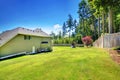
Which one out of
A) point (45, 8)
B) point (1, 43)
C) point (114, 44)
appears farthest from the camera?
point (45, 8)

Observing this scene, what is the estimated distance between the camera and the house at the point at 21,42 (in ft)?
67.9

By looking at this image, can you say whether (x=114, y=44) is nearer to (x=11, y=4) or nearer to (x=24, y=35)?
(x=24, y=35)

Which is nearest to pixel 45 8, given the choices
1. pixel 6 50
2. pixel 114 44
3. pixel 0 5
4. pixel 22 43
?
pixel 0 5

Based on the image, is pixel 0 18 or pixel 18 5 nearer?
pixel 18 5

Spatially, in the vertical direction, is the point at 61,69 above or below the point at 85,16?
below

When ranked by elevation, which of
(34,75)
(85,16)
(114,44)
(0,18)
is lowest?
(34,75)

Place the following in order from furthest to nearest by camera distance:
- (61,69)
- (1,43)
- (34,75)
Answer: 1. (1,43)
2. (61,69)
3. (34,75)

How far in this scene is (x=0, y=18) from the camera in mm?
32281

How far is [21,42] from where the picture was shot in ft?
76.4

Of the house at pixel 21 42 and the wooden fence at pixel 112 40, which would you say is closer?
the wooden fence at pixel 112 40

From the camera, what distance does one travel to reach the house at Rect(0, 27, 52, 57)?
2070 centimetres

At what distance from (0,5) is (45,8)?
328 inches

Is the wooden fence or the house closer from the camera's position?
the wooden fence

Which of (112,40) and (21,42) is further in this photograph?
(21,42)
